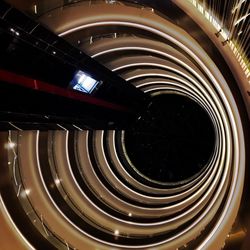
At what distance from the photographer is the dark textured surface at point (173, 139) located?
11.5m

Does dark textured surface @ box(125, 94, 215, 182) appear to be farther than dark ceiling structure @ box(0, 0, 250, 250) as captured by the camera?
Yes

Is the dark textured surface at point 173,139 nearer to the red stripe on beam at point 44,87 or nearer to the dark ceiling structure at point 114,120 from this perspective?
the dark ceiling structure at point 114,120

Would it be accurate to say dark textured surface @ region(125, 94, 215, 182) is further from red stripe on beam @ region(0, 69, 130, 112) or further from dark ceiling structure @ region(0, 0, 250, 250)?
red stripe on beam @ region(0, 69, 130, 112)

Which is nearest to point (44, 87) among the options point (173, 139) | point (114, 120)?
point (114, 120)

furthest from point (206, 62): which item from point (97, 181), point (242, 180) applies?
point (97, 181)

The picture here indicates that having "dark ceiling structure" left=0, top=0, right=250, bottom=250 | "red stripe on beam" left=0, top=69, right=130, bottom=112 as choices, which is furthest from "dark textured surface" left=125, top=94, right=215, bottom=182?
"red stripe on beam" left=0, top=69, right=130, bottom=112

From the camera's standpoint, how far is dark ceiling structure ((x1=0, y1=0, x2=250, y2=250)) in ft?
13.4

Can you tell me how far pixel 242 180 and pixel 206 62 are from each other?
1435mm

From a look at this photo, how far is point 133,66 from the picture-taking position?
8.23 metres

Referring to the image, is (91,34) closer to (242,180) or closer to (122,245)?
(242,180)

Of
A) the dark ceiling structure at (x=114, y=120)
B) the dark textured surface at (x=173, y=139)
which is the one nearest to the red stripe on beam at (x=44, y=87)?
the dark ceiling structure at (x=114, y=120)

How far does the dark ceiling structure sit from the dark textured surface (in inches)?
2.0

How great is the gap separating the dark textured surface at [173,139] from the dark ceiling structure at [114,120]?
0.05 meters

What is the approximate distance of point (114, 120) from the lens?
8297 millimetres
